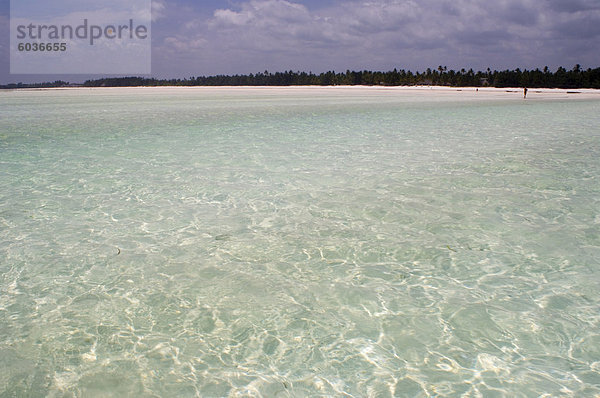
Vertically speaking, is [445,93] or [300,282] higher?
[445,93]

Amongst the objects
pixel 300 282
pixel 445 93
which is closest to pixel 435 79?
pixel 445 93

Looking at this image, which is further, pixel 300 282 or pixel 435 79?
pixel 435 79

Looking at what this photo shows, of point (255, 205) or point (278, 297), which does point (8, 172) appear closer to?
point (255, 205)

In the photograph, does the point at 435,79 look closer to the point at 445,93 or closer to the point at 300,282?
the point at 445,93

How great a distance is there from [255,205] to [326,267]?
2374mm

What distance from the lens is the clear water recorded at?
2926 millimetres

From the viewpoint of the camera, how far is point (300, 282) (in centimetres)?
416

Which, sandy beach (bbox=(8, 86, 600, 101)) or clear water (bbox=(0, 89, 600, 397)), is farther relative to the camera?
sandy beach (bbox=(8, 86, 600, 101))

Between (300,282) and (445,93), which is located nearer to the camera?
(300,282)

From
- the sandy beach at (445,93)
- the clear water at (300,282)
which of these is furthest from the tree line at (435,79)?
the clear water at (300,282)

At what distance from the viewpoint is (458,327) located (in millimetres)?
3434

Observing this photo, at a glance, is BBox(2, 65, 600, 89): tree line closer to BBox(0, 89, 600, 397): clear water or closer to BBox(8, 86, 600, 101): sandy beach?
BBox(8, 86, 600, 101): sandy beach

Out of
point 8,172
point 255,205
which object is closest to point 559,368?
point 255,205

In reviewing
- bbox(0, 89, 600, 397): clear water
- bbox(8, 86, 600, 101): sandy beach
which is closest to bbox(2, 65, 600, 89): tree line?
bbox(8, 86, 600, 101): sandy beach
